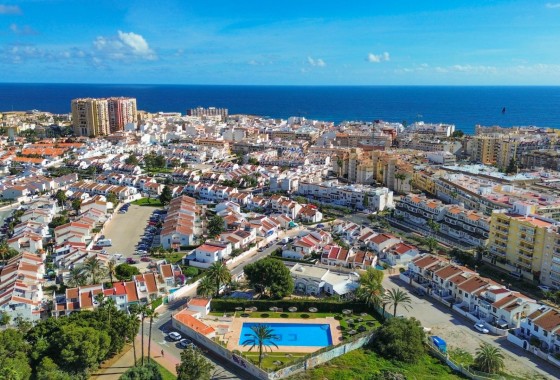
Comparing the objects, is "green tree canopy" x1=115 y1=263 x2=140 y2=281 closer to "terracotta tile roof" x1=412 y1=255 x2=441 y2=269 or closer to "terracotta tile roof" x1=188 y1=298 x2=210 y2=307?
"terracotta tile roof" x1=188 y1=298 x2=210 y2=307

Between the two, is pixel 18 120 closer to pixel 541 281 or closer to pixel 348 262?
pixel 348 262

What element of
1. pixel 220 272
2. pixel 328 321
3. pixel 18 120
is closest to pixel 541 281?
pixel 328 321

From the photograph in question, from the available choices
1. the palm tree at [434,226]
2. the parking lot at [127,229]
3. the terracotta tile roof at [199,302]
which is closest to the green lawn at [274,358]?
the terracotta tile roof at [199,302]

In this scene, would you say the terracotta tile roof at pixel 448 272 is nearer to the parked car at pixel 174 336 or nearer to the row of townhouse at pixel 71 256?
the parked car at pixel 174 336

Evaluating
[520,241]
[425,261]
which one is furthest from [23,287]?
[520,241]

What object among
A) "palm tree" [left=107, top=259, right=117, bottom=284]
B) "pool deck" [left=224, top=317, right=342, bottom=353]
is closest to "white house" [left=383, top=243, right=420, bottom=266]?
"pool deck" [left=224, top=317, right=342, bottom=353]

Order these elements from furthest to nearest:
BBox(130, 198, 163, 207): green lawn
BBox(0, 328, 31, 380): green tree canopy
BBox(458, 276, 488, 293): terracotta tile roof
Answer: BBox(130, 198, 163, 207): green lawn → BBox(458, 276, 488, 293): terracotta tile roof → BBox(0, 328, 31, 380): green tree canopy
